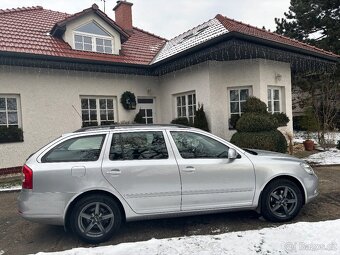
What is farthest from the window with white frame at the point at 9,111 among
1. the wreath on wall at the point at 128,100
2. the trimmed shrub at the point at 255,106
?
the trimmed shrub at the point at 255,106

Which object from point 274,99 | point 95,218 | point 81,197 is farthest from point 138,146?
point 274,99

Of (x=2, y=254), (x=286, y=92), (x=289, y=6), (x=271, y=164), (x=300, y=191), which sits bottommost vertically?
(x=2, y=254)

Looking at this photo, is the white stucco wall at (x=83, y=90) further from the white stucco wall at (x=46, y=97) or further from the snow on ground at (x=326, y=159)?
the snow on ground at (x=326, y=159)

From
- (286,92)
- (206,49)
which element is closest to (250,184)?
(206,49)

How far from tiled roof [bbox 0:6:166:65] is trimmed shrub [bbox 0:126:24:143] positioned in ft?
8.40

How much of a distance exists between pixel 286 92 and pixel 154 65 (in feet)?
18.0

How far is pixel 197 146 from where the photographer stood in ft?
13.7

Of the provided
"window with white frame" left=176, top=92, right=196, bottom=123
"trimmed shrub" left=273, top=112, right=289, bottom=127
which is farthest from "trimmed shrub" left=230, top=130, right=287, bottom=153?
"window with white frame" left=176, top=92, right=196, bottom=123

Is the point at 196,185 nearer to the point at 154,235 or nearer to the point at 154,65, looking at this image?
the point at 154,235

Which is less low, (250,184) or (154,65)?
(154,65)

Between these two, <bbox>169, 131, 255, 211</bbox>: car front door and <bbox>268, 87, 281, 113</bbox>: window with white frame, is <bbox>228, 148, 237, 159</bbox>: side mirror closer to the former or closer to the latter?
<bbox>169, 131, 255, 211</bbox>: car front door

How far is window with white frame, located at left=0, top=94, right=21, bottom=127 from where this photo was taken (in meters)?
9.23

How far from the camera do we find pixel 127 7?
50.2 ft

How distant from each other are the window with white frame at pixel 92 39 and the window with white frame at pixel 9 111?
337 centimetres
